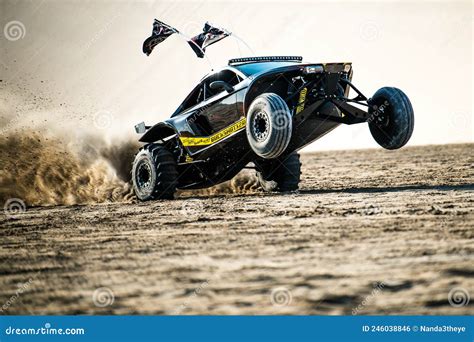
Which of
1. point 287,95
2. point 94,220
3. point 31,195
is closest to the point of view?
point 94,220

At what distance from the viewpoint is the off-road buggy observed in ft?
27.3

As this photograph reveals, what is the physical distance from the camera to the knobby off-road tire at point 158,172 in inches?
405

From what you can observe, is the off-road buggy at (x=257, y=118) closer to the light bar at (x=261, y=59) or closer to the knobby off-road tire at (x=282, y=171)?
the light bar at (x=261, y=59)

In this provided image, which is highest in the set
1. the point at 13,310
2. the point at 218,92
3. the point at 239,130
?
the point at 218,92

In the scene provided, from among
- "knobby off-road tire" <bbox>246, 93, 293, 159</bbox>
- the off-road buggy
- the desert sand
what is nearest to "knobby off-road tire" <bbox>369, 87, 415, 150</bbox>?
the off-road buggy

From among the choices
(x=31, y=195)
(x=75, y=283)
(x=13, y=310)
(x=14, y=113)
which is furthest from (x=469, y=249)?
(x=14, y=113)

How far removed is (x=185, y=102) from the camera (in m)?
10.3

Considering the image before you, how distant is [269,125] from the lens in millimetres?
8000

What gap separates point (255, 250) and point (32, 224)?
3.85 m

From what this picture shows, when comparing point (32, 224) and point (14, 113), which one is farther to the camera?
point (14, 113)

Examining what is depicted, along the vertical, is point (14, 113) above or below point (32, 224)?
above

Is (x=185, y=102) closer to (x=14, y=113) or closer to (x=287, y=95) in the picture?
(x=287, y=95)

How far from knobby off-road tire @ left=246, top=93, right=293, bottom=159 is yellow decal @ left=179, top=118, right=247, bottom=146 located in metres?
0.55

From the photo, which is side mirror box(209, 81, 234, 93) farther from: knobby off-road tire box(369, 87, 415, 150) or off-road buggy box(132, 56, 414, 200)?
knobby off-road tire box(369, 87, 415, 150)
